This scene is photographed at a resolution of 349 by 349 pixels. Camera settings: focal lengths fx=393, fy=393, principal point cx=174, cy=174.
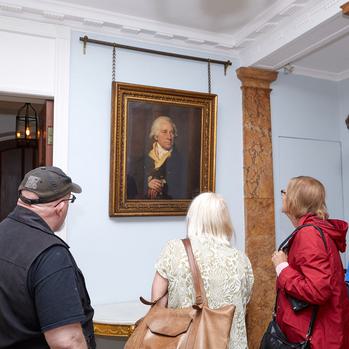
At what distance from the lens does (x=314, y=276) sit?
→ 1.81 metres

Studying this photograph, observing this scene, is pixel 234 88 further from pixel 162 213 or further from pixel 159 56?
pixel 162 213

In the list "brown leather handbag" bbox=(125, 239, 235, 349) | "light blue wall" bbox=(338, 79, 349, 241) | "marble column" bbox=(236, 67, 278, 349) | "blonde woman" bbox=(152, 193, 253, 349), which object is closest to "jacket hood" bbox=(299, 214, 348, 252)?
→ "blonde woman" bbox=(152, 193, 253, 349)

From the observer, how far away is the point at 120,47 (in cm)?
302

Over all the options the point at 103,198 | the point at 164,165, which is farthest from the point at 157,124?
the point at 103,198

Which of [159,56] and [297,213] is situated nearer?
[297,213]

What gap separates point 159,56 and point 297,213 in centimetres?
182

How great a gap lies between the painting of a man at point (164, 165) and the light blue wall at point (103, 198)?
23 centimetres

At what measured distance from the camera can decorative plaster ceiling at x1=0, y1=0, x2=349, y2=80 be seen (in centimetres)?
270

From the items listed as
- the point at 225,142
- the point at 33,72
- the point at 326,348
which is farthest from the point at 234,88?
the point at 326,348

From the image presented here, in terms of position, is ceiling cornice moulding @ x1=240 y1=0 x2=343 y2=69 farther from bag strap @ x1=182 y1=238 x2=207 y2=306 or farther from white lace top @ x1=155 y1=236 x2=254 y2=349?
bag strap @ x1=182 y1=238 x2=207 y2=306

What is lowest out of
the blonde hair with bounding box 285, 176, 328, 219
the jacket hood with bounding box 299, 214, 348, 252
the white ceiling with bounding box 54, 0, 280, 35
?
the jacket hood with bounding box 299, 214, 348, 252

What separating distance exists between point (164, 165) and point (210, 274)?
1.48 meters

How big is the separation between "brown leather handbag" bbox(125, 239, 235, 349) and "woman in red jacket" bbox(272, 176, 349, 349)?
0.41 meters

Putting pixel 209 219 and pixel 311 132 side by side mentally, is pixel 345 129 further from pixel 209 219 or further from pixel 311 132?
pixel 209 219
